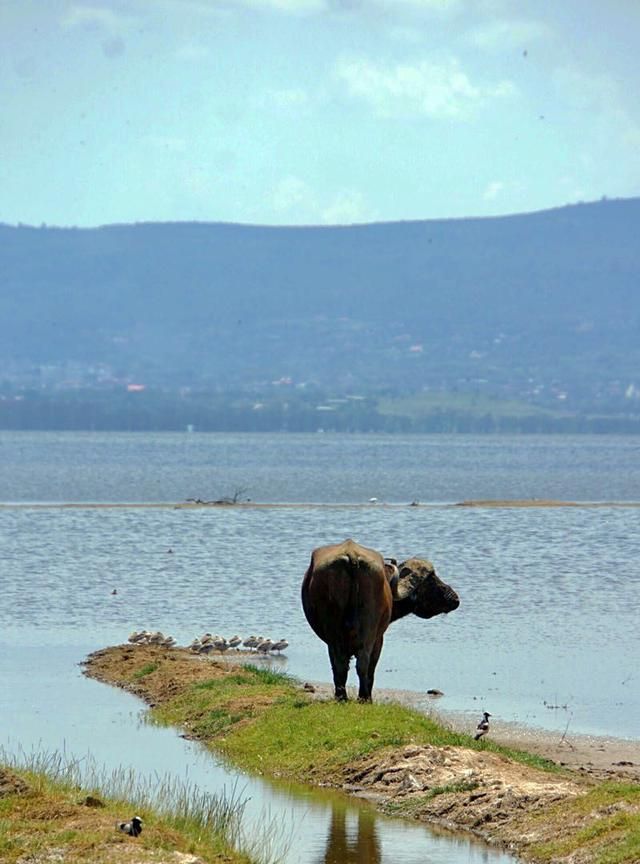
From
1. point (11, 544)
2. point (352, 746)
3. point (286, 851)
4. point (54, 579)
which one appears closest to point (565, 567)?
point (54, 579)

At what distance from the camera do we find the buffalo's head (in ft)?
78.6

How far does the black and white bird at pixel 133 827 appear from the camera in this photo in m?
14.4

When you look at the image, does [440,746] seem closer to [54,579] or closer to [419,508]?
[54,579]

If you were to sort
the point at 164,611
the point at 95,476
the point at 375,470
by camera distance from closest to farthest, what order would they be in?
the point at 164,611
the point at 95,476
the point at 375,470

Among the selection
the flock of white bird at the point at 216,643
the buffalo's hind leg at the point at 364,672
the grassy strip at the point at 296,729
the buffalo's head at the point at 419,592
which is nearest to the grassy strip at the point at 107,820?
the grassy strip at the point at 296,729

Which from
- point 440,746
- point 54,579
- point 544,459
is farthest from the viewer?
point 544,459

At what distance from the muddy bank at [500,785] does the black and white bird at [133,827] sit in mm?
3479

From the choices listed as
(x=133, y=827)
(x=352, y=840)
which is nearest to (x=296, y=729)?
(x=352, y=840)

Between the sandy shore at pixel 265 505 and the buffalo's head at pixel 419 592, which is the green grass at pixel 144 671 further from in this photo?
the sandy shore at pixel 265 505

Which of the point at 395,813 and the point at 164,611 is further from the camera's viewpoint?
the point at 164,611

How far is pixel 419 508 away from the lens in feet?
250

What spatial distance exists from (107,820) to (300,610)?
22.1 meters

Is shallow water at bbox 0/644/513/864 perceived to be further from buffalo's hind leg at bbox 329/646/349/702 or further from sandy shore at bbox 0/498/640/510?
sandy shore at bbox 0/498/640/510

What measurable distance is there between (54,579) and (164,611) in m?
7.35
